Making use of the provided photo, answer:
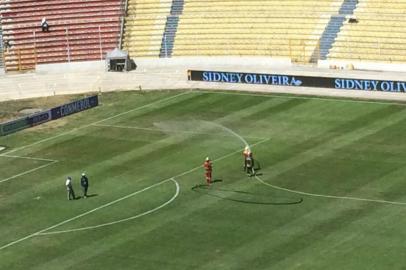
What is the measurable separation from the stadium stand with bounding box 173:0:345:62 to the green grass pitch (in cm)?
1133

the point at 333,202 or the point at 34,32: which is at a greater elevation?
the point at 34,32

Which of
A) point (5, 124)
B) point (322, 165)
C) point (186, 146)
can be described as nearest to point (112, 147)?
point (186, 146)

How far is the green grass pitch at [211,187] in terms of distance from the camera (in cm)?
5444

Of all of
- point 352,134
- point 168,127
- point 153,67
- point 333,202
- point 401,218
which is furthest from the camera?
point 153,67

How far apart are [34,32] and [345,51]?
1289 inches

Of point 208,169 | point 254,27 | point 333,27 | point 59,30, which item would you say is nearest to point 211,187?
point 208,169

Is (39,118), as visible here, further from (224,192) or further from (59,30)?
(224,192)

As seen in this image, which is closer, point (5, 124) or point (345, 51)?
point (5, 124)

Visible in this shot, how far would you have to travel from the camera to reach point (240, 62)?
100 metres

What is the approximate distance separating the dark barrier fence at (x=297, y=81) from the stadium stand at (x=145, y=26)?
1086 centimetres

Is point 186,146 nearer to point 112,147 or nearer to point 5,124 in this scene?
point 112,147

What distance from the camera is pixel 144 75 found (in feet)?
330

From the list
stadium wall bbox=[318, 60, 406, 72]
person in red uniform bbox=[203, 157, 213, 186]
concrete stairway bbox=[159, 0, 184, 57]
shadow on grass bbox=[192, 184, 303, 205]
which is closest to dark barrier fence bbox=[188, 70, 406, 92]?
stadium wall bbox=[318, 60, 406, 72]

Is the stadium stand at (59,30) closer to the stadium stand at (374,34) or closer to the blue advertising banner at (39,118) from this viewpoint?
the blue advertising banner at (39,118)
